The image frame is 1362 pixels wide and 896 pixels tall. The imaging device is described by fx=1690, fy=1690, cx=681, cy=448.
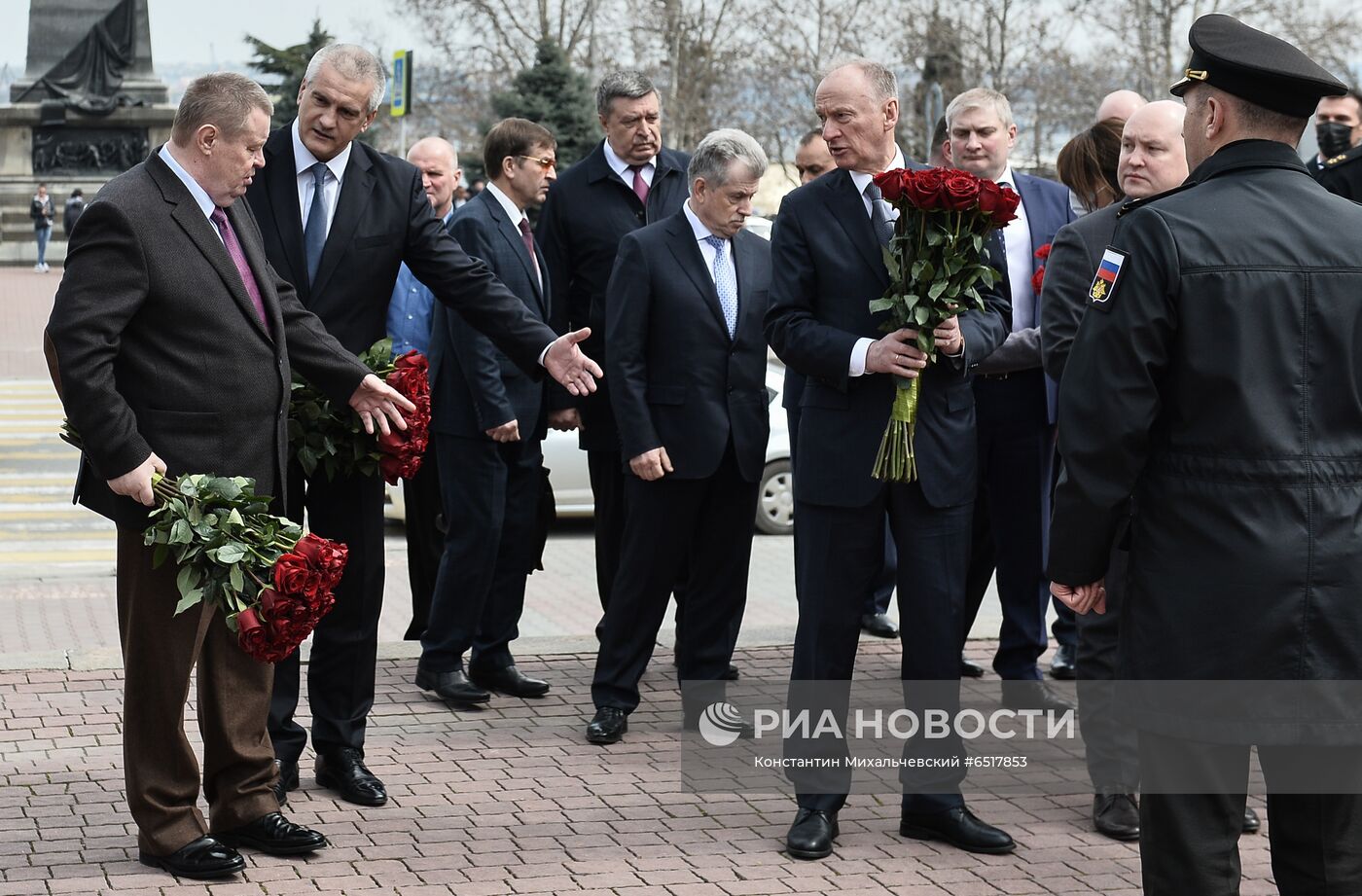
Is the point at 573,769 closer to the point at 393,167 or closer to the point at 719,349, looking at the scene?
the point at 719,349

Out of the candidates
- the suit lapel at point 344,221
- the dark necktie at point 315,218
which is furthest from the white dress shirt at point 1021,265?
the dark necktie at point 315,218

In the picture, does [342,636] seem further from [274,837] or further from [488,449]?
[488,449]

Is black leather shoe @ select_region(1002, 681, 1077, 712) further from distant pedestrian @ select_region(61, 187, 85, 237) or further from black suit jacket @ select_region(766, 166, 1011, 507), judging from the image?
distant pedestrian @ select_region(61, 187, 85, 237)

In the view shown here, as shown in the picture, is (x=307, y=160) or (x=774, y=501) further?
(x=774, y=501)

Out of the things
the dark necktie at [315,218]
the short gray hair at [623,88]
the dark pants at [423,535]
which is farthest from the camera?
the dark pants at [423,535]

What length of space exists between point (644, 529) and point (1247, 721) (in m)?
3.20

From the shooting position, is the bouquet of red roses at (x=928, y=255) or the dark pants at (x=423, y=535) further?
the dark pants at (x=423, y=535)

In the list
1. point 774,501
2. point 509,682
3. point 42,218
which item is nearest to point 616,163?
point 509,682

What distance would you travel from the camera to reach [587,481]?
39.8 feet

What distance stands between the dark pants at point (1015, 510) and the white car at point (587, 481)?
4953mm

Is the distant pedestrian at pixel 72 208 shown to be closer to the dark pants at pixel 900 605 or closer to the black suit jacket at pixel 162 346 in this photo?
the black suit jacket at pixel 162 346

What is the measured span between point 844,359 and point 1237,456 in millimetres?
1785

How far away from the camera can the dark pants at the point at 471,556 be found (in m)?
7.19

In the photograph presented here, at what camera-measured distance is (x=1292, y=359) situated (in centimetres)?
370
